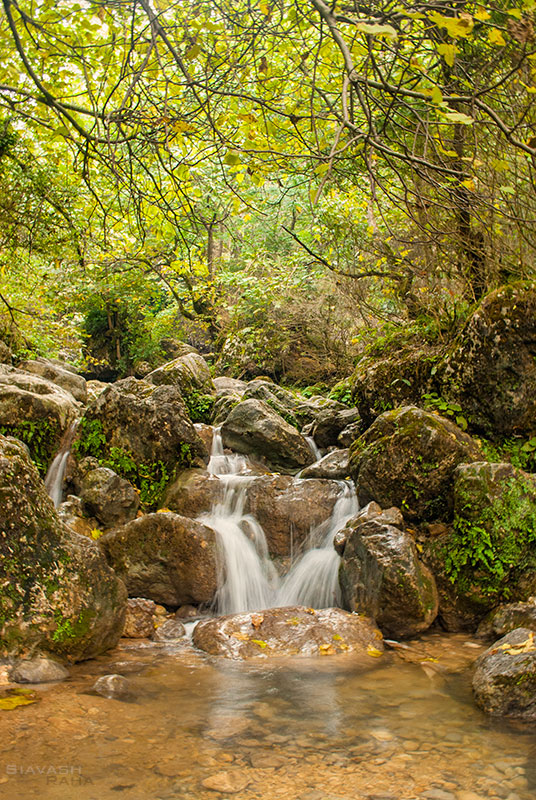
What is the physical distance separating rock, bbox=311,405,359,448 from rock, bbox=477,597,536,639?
16.2ft

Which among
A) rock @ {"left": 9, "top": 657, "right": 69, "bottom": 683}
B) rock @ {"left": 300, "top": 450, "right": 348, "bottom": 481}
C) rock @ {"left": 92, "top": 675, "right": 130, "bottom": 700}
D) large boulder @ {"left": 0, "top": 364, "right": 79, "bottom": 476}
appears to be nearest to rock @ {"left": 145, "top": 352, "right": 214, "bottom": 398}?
large boulder @ {"left": 0, "top": 364, "right": 79, "bottom": 476}

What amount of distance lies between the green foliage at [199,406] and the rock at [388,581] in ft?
19.6

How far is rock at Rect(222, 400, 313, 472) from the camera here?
31.7 ft

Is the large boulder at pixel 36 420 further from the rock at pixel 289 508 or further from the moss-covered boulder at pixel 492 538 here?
the moss-covered boulder at pixel 492 538

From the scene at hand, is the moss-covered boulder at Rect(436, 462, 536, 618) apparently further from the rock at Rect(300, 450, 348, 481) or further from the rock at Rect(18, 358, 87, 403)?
the rock at Rect(18, 358, 87, 403)

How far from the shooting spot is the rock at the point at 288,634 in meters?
5.20

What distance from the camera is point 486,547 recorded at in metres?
5.84

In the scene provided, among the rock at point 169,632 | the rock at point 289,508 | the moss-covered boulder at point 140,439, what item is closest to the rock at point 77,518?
the moss-covered boulder at point 140,439

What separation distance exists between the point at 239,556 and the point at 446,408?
329 cm

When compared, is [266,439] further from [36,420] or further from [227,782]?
[227,782]

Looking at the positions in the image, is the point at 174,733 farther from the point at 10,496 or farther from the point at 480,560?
the point at 480,560

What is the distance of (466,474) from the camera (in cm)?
616

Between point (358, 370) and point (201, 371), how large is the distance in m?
4.33

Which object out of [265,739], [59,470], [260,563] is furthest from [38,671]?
[59,470]
